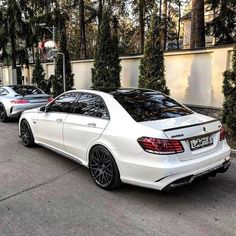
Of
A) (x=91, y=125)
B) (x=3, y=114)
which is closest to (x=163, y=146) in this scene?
(x=91, y=125)

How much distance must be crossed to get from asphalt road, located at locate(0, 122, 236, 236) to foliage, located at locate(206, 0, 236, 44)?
11499 millimetres

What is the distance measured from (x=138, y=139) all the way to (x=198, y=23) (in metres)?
8.59

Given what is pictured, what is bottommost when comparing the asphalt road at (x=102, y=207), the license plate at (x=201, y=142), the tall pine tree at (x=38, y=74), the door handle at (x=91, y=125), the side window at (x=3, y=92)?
the asphalt road at (x=102, y=207)

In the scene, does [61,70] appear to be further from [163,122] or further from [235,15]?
[163,122]

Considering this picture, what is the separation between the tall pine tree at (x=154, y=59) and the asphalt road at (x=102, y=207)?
4.99 m

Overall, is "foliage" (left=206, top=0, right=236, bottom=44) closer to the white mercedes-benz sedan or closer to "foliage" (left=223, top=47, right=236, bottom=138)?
"foliage" (left=223, top=47, right=236, bottom=138)

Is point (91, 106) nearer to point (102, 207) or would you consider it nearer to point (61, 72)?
point (102, 207)

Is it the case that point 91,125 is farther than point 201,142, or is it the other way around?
point 91,125

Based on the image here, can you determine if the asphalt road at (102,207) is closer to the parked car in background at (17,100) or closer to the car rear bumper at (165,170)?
the car rear bumper at (165,170)

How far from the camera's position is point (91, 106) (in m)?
4.76

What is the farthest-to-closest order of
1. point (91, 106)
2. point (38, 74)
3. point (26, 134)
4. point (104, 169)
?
1. point (38, 74)
2. point (26, 134)
3. point (91, 106)
4. point (104, 169)

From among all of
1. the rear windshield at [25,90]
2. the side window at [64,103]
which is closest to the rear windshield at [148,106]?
the side window at [64,103]

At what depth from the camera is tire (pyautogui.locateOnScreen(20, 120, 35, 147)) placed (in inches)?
256

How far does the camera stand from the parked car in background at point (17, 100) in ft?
32.0
